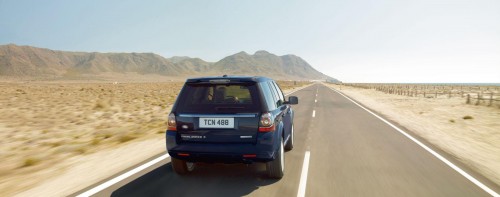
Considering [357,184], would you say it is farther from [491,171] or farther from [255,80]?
[491,171]

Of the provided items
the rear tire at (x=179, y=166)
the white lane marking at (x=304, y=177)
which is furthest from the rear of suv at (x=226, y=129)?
the white lane marking at (x=304, y=177)

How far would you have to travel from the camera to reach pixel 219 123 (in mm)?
5012

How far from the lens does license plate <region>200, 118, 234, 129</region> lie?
499cm

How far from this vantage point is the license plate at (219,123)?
499 cm

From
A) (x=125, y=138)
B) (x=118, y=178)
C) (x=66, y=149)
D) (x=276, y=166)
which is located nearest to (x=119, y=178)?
(x=118, y=178)

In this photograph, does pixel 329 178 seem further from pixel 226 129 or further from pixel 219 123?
pixel 219 123

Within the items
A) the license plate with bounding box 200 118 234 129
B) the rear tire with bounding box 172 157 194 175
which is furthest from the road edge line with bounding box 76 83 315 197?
the license plate with bounding box 200 118 234 129

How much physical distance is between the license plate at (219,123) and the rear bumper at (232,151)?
27cm

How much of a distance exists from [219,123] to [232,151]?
1.49 ft

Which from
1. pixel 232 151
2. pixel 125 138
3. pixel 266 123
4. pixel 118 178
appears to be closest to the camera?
pixel 232 151

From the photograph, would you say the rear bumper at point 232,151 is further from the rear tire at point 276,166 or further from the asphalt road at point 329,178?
the asphalt road at point 329,178

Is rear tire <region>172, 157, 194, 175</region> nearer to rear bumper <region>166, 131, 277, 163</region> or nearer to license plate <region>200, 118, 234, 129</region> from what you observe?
rear bumper <region>166, 131, 277, 163</region>

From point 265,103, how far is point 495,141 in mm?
8629

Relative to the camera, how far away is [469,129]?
492 inches
